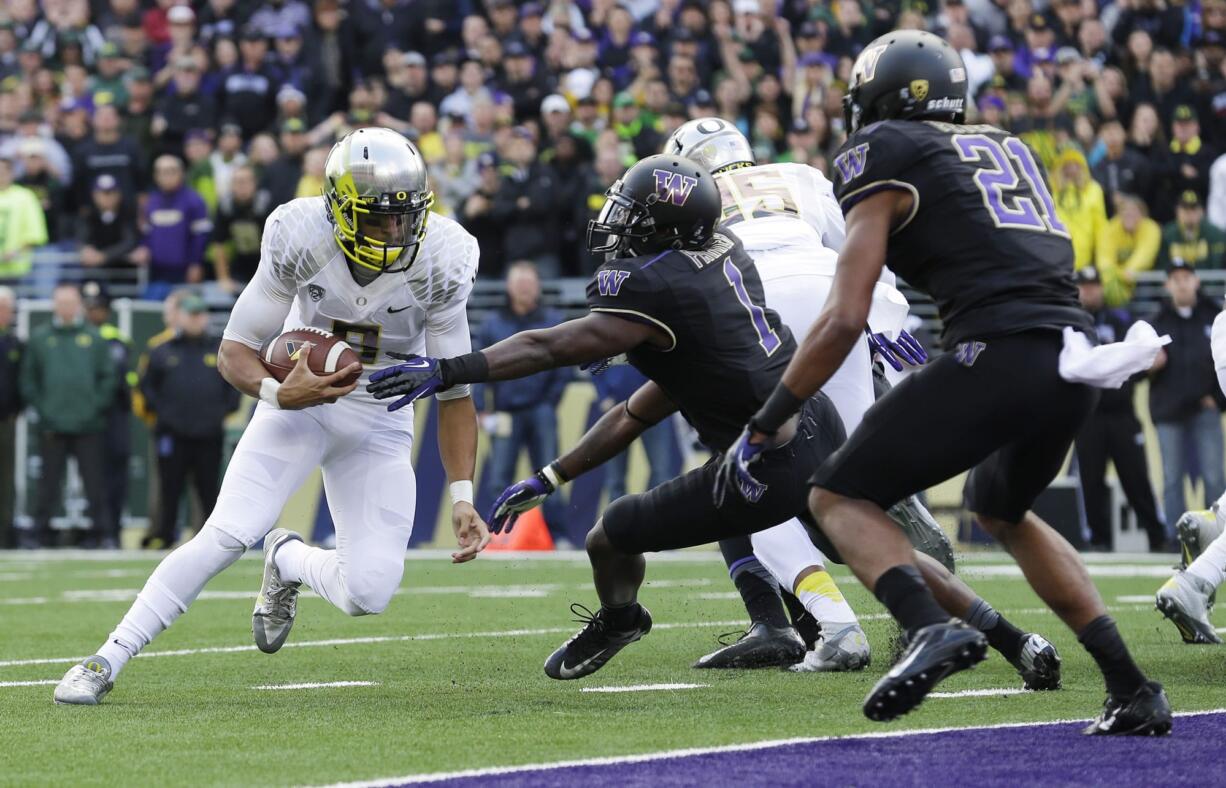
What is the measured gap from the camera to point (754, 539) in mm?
Result: 6539

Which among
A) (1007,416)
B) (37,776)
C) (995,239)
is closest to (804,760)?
(1007,416)

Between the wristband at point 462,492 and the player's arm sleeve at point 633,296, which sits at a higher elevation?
the player's arm sleeve at point 633,296

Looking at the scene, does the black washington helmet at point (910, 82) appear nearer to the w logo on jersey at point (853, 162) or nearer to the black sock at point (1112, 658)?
the w logo on jersey at point (853, 162)

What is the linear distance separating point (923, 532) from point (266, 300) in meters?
2.19

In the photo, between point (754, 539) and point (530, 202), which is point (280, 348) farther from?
point (530, 202)

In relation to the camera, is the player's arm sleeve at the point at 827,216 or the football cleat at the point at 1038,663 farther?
the player's arm sleeve at the point at 827,216

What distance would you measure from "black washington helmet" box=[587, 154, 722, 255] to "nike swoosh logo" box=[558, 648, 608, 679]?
1.26 meters

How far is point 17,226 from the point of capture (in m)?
14.5

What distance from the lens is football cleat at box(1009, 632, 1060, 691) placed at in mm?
5496

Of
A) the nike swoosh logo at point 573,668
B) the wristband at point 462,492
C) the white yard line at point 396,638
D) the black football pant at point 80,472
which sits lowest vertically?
the black football pant at point 80,472

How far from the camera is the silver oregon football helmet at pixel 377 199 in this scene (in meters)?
5.64

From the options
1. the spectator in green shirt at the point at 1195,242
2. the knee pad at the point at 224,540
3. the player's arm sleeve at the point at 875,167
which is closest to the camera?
the player's arm sleeve at the point at 875,167

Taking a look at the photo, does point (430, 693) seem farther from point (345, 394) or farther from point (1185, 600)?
point (1185, 600)

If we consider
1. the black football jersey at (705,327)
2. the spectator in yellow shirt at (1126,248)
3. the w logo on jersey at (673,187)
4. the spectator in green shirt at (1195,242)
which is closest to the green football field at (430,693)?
the black football jersey at (705,327)
